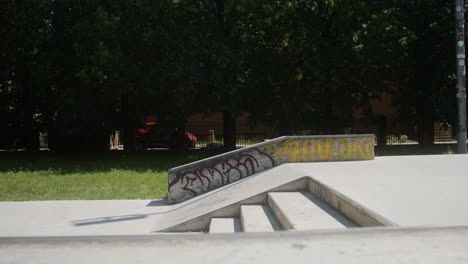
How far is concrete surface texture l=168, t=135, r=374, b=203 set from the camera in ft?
27.1

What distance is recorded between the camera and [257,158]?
29.1 feet

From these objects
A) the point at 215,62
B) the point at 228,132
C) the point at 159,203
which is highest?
the point at 215,62

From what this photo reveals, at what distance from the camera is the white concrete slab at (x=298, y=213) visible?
4.52 m

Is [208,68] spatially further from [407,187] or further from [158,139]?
[407,187]

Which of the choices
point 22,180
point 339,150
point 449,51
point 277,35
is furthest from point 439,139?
point 22,180

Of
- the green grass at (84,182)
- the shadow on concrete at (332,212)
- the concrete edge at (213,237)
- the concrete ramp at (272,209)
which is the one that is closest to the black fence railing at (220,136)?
the green grass at (84,182)

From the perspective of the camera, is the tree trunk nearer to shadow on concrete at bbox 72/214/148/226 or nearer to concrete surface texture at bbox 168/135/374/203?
concrete surface texture at bbox 168/135/374/203

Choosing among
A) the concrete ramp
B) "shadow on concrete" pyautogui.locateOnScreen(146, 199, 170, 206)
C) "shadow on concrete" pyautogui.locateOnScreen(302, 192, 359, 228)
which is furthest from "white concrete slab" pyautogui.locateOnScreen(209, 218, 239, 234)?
"shadow on concrete" pyautogui.locateOnScreen(146, 199, 170, 206)

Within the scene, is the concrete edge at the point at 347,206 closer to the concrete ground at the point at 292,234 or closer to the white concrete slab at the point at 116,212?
the concrete ground at the point at 292,234

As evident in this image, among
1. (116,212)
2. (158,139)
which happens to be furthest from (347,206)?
(158,139)

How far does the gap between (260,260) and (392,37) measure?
52.5 ft

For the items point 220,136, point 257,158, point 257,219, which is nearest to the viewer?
point 257,219

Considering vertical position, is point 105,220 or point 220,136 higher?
point 220,136

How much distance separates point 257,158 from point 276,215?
10.4 ft
